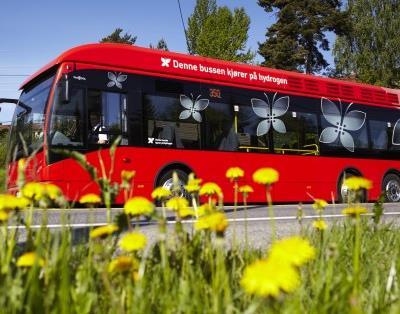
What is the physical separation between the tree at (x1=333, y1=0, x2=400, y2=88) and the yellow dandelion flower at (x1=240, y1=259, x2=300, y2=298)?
37.9m

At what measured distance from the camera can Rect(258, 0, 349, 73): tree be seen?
36.8 m

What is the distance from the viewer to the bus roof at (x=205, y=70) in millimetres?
9000

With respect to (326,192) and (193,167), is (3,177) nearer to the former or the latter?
(193,167)

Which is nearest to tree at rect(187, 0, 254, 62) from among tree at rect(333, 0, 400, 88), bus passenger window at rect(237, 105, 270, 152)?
tree at rect(333, 0, 400, 88)

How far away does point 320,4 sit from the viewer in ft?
122

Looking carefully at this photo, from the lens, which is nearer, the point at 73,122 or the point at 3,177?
the point at 3,177

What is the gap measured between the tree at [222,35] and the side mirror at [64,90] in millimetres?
29505

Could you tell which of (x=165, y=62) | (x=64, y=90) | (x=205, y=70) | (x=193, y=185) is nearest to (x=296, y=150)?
(x=205, y=70)

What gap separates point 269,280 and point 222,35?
38.6 meters

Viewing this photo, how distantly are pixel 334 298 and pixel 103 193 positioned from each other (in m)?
0.81

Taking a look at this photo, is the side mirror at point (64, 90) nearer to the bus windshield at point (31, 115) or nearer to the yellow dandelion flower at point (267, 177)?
the bus windshield at point (31, 115)

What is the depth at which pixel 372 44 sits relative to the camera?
38.3 meters

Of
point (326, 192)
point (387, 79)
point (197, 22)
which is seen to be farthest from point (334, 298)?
point (197, 22)

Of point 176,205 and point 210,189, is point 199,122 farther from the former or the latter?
point 176,205
